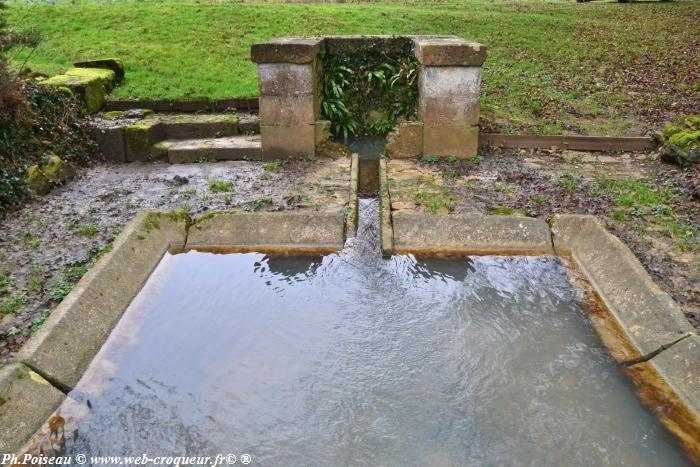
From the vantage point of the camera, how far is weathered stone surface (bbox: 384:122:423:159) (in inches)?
320

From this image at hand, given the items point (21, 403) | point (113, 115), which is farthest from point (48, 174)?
point (21, 403)

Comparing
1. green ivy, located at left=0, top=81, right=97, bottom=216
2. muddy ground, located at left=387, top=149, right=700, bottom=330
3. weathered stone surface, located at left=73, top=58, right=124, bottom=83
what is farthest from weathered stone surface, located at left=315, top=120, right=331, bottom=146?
weathered stone surface, located at left=73, top=58, right=124, bottom=83

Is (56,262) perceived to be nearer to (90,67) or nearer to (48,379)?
(48,379)

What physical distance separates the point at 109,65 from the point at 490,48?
8.84 meters

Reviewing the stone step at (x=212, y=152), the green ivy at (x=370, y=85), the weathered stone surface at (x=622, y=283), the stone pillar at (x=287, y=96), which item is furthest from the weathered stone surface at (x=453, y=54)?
the weathered stone surface at (x=622, y=283)

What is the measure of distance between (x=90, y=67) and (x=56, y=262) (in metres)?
7.50

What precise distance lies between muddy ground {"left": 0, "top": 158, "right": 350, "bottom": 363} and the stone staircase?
0.22 m

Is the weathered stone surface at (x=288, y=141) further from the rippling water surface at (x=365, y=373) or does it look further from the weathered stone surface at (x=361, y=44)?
the rippling water surface at (x=365, y=373)

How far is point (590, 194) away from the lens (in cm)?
677

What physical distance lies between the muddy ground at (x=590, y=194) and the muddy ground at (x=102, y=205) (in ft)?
3.77

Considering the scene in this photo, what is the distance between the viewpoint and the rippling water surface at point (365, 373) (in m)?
3.39

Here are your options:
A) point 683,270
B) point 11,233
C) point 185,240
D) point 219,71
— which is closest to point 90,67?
point 219,71

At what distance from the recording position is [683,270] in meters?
4.96

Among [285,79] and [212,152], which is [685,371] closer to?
[285,79]
